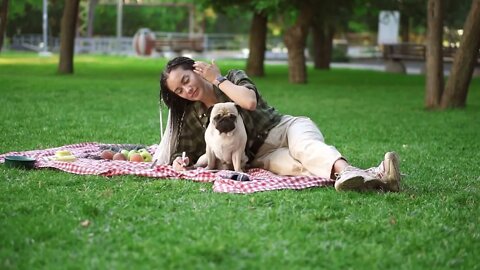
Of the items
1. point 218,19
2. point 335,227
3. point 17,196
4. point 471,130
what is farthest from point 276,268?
point 218,19

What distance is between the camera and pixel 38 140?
945 centimetres

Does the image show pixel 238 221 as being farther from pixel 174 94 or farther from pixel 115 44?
pixel 115 44

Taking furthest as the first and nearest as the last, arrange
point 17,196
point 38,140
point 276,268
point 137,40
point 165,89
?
point 137,40
point 38,140
point 165,89
point 17,196
point 276,268

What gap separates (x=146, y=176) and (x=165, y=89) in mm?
822

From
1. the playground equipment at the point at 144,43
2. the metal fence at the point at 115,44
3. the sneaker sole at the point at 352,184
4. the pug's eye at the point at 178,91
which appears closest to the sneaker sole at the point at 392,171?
the sneaker sole at the point at 352,184

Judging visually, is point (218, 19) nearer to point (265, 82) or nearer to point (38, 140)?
point (265, 82)

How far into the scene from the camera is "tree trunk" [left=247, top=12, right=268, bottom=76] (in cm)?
2686

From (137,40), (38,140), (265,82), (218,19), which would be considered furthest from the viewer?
(218,19)

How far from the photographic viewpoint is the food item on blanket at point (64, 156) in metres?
7.34

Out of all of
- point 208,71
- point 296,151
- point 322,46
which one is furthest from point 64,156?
point 322,46

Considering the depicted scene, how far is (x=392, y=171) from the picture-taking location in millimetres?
6082

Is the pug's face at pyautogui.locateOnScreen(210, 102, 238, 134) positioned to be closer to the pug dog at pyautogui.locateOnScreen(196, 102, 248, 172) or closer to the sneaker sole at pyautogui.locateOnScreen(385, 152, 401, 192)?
the pug dog at pyautogui.locateOnScreen(196, 102, 248, 172)

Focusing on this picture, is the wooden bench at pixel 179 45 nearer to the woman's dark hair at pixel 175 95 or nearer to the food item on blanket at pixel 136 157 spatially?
the food item on blanket at pixel 136 157

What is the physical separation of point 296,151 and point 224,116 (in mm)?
755
